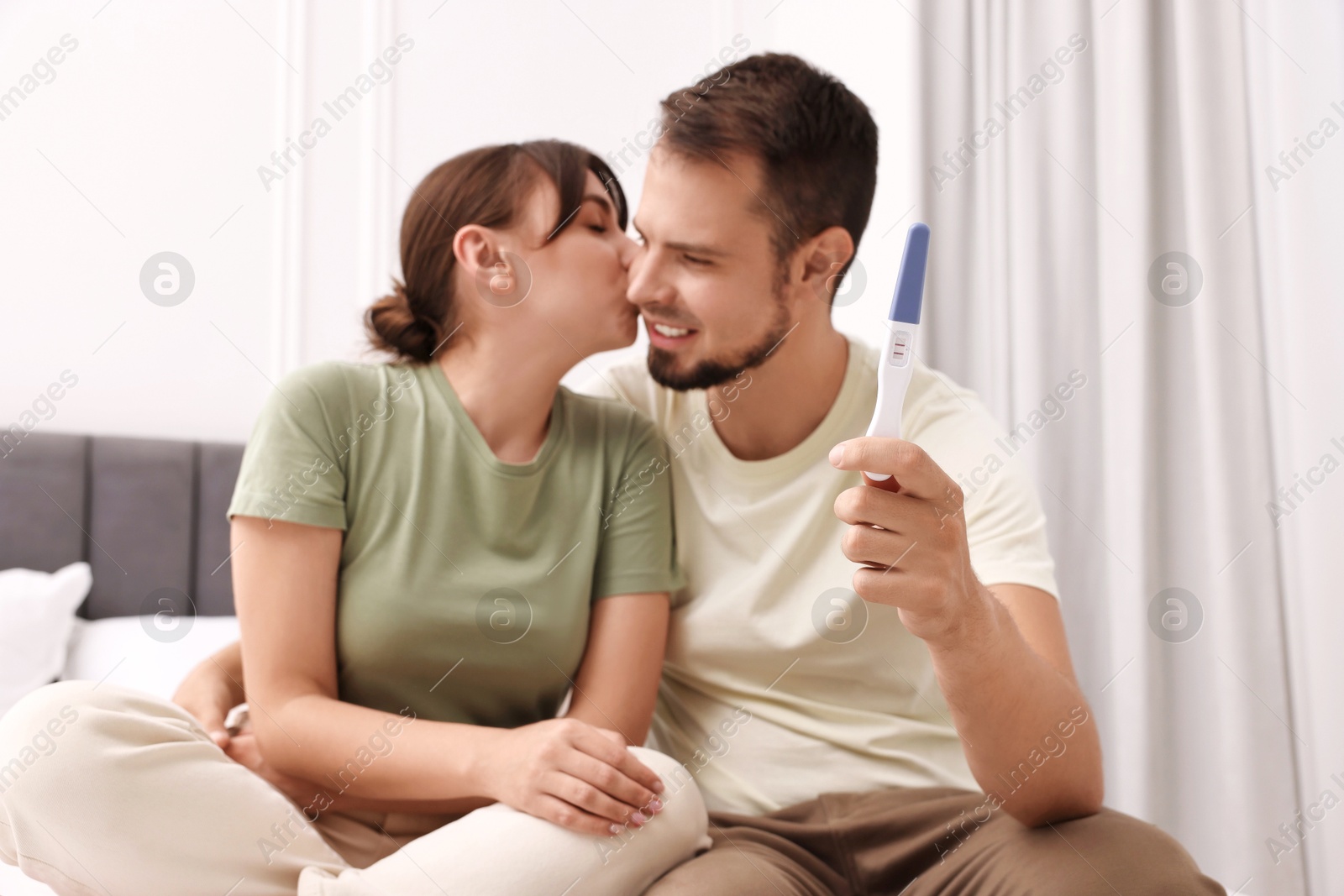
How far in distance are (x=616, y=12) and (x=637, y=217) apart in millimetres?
1229

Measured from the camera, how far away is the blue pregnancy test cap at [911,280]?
0.66 metres

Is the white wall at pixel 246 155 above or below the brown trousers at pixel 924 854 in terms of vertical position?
above

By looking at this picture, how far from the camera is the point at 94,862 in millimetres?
752

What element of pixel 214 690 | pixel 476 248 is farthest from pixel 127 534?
pixel 476 248

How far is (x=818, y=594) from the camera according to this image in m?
1.08

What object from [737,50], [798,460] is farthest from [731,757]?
[737,50]

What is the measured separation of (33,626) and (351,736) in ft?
2.96

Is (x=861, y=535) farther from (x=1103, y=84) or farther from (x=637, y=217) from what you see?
(x=1103, y=84)

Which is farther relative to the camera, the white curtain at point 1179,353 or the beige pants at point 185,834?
the white curtain at point 1179,353
